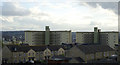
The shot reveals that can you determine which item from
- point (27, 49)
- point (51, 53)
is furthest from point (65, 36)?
point (27, 49)

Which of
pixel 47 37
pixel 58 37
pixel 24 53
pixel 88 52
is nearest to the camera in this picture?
pixel 88 52

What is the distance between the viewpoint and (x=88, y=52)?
29.0m

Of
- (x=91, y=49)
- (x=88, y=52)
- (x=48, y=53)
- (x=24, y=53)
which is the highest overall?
(x=91, y=49)

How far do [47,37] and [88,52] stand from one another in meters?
26.5

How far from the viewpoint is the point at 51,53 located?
34.7m

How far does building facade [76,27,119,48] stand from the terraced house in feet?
82.2

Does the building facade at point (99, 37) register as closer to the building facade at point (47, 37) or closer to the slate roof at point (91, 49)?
the building facade at point (47, 37)

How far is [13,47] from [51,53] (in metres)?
8.98

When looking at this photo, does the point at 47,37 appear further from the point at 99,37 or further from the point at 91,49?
the point at 91,49

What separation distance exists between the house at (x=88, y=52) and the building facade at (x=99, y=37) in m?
20.5

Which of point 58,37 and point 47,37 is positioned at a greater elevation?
point 47,37

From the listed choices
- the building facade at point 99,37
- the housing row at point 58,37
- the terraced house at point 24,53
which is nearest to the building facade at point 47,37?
the housing row at point 58,37

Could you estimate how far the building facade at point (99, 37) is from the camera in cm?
5334

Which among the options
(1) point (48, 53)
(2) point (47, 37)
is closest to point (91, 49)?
(1) point (48, 53)
